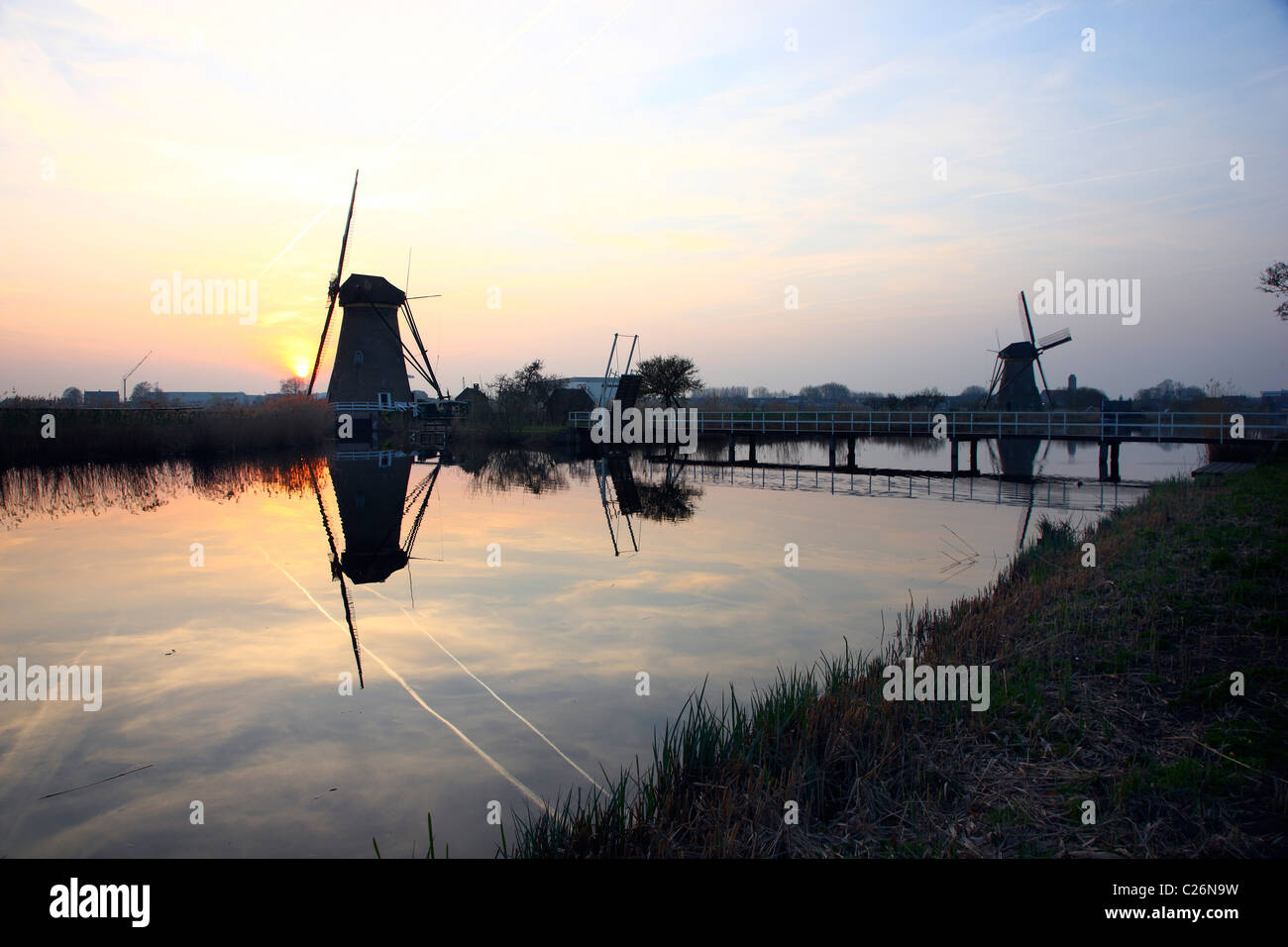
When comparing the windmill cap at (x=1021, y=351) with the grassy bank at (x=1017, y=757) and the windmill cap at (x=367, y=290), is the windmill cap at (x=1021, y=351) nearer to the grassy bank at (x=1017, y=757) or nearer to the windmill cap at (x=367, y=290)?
the windmill cap at (x=367, y=290)

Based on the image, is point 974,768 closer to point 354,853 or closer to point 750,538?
point 354,853

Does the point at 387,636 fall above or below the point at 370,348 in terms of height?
below

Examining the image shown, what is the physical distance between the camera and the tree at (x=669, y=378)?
46.4 m

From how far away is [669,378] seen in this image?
46.4 meters

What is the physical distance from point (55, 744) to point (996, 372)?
4266 cm

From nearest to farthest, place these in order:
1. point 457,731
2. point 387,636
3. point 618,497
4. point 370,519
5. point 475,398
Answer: point 457,731 → point 387,636 → point 370,519 → point 618,497 → point 475,398

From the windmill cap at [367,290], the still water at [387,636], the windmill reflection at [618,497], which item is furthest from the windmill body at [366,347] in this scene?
the still water at [387,636]

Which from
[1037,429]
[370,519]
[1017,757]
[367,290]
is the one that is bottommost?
[1017,757]

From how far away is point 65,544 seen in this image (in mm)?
11680

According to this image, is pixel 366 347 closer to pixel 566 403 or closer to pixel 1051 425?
pixel 566 403

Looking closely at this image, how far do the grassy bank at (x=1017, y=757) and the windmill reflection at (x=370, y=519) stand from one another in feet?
12.0

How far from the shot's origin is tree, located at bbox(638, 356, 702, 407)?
46406 millimetres

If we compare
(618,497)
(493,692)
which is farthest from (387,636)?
(618,497)

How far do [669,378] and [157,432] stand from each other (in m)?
28.7
